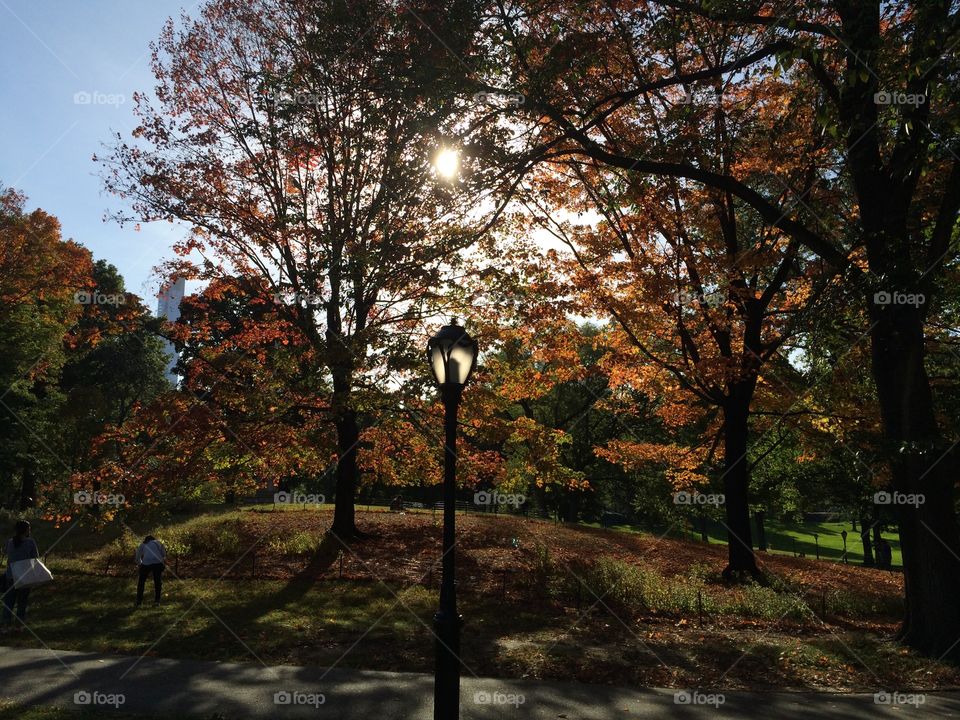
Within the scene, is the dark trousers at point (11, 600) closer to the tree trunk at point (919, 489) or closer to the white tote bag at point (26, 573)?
the white tote bag at point (26, 573)

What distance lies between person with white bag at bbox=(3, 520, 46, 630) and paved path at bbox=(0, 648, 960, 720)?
2.02 metres

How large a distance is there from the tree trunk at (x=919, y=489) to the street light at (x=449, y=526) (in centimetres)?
726

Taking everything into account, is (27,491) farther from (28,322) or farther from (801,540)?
(801,540)

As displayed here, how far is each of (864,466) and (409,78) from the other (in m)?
10.0

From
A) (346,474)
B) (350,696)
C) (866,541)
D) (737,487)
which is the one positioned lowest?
(866,541)

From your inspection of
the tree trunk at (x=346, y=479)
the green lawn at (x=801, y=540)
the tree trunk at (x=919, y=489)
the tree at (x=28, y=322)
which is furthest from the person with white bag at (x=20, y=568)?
the green lawn at (x=801, y=540)

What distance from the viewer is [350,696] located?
768 cm

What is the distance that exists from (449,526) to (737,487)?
1429cm

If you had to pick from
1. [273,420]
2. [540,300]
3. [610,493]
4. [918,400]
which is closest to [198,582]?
[273,420]

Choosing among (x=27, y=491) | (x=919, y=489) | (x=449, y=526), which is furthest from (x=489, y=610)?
(x=27, y=491)

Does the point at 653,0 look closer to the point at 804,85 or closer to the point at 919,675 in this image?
the point at 804,85

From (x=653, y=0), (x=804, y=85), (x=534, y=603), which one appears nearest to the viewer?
(x=653, y=0)

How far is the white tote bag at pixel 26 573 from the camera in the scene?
1055cm

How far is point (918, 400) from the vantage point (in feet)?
33.9
